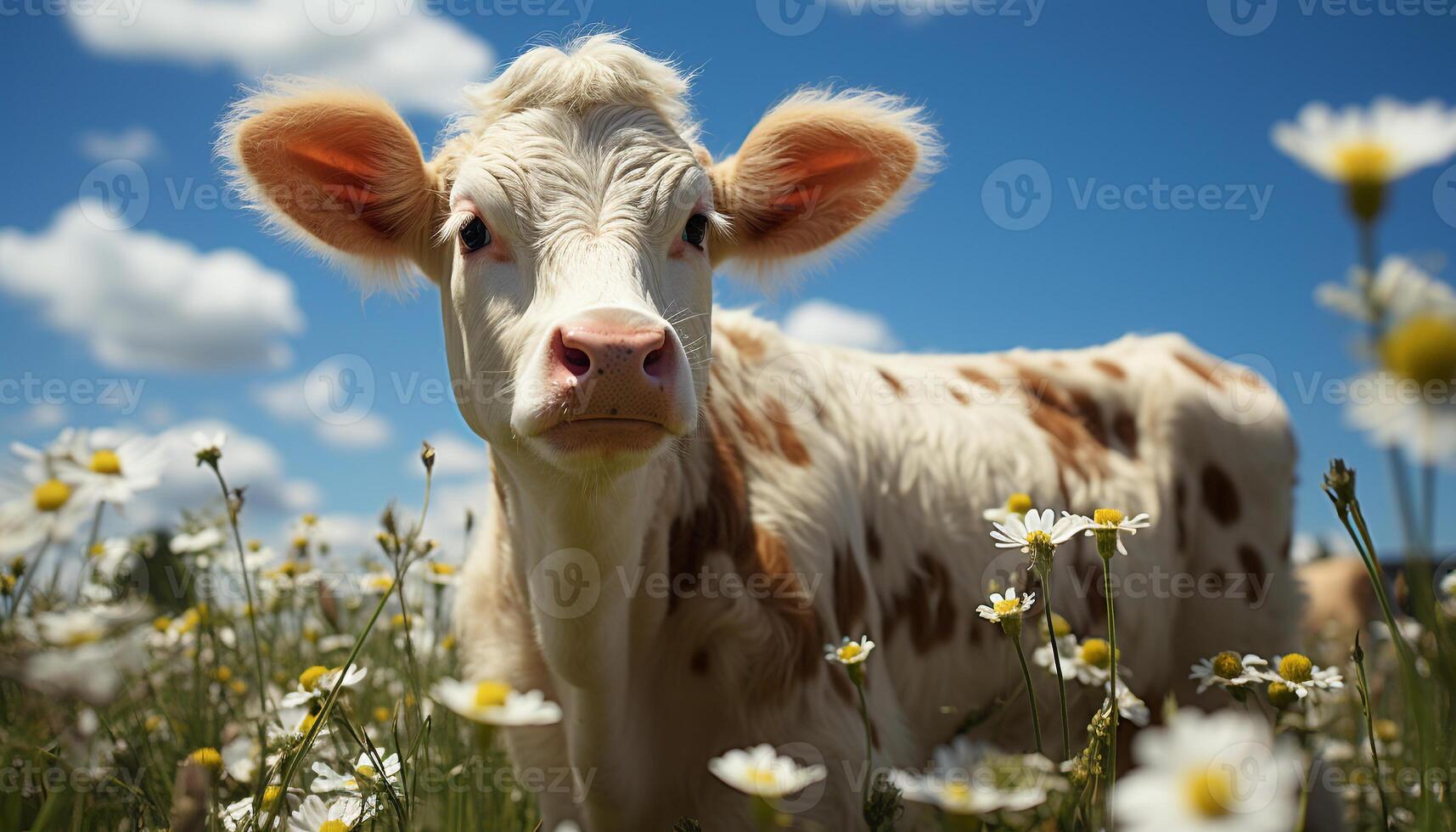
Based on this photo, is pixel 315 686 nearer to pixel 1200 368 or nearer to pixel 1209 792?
pixel 1209 792

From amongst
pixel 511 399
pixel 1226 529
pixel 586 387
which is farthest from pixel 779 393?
pixel 1226 529

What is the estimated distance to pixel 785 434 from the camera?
3.53m

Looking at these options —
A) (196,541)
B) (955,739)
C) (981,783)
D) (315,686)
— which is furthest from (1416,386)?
(196,541)

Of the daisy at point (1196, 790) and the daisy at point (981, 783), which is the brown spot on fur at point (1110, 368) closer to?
the daisy at point (981, 783)

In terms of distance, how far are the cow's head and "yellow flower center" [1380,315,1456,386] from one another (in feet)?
5.16

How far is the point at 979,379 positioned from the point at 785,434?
1.72 metres

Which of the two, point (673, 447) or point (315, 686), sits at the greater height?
point (673, 447)

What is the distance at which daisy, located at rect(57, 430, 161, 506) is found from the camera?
1366 mm

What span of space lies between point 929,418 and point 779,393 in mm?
856

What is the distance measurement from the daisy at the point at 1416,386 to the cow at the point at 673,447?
133 centimetres

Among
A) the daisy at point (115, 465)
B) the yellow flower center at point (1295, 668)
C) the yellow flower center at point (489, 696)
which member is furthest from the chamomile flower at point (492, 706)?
the yellow flower center at point (1295, 668)

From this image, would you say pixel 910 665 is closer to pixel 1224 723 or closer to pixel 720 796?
pixel 720 796

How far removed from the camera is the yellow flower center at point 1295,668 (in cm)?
178

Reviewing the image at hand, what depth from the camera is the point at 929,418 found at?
4211mm
